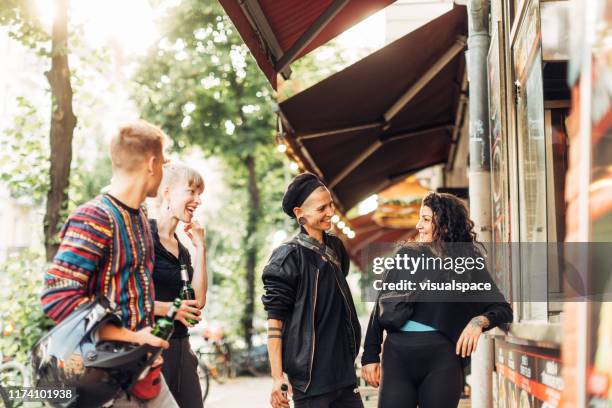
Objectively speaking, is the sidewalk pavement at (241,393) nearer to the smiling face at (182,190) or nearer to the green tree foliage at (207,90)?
the green tree foliage at (207,90)

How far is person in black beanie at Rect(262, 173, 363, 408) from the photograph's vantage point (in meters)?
3.97

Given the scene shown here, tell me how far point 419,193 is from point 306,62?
240 inches

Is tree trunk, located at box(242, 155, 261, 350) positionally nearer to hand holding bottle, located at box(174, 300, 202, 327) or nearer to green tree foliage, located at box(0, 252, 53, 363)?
green tree foliage, located at box(0, 252, 53, 363)

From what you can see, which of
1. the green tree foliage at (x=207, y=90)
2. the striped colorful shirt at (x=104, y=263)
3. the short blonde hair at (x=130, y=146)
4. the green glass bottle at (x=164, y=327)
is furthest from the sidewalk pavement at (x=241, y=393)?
the short blonde hair at (x=130, y=146)

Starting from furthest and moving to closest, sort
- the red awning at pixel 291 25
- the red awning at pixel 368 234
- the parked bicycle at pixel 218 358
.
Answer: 1. the parked bicycle at pixel 218 358
2. the red awning at pixel 368 234
3. the red awning at pixel 291 25

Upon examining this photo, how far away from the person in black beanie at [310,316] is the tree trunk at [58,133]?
704 cm

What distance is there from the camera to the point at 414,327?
13.5 feet

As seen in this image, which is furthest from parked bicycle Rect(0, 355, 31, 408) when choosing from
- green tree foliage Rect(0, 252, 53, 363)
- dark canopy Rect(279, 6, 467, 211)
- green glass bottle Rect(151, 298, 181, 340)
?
green glass bottle Rect(151, 298, 181, 340)

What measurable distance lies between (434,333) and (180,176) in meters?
1.46

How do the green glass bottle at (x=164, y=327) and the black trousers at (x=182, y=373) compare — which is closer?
the green glass bottle at (x=164, y=327)

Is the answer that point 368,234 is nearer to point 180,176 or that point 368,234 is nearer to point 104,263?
A: point 180,176

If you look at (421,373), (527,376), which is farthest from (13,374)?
(527,376)

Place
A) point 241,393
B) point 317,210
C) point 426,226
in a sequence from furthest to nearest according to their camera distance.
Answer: point 241,393 → point 426,226 → point 317,210

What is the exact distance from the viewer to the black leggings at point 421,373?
401 centimetres
